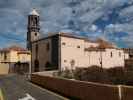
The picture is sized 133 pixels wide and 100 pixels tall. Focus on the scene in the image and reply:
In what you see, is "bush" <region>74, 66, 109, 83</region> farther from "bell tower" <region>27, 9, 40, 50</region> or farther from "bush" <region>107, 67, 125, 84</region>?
"bell tower" <region>27, 9, 40, 50</region>

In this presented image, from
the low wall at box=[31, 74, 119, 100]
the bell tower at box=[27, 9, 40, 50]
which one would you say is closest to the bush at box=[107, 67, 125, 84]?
the low wall at box=[31, 74, 119, 100]

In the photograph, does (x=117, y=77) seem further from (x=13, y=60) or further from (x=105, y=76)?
(x=13, y=60)

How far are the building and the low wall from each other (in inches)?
1800

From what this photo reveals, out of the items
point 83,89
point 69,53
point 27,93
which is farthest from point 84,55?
point 83,89

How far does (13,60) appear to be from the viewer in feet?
240

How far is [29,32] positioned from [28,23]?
3.11m

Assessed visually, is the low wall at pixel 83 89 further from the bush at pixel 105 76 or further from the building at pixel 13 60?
the building at pixel 13 60

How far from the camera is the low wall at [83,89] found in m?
10.5

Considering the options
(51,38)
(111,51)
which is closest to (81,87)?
(51,38)

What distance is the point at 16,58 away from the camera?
242 ft

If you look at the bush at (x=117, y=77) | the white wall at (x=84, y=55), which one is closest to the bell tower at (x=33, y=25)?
the white wall at (x=84, y=55)

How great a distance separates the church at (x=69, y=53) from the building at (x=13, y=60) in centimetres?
1243

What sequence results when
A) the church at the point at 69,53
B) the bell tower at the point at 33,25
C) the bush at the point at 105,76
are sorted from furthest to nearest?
the bell tower at the point at 33,25, the church at the point at 69,53, the bush at the point at 105,76

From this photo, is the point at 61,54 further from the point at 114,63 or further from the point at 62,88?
the point at 62,88
